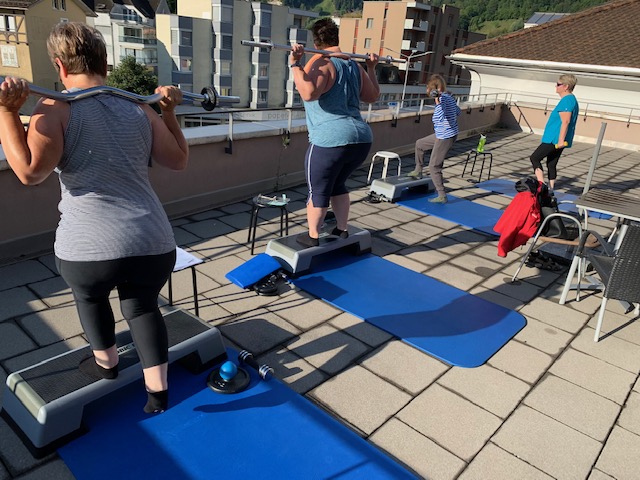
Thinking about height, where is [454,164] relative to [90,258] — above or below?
below

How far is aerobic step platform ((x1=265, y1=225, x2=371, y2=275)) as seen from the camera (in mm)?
3996

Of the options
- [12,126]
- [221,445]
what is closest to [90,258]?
[12,126]

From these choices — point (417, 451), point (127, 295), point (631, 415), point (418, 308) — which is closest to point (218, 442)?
point (127, 295)

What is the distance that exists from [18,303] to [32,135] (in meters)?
2.24

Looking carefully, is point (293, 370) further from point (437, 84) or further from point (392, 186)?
point (437, 84)

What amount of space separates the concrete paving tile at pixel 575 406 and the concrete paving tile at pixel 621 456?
0.05m

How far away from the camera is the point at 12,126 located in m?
1.55

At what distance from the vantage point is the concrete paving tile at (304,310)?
3.40m

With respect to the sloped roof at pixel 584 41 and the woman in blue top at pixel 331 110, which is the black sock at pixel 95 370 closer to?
the woman in blue top at pixel 331 110

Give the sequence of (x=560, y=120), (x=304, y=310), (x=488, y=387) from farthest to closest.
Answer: (x=560, y=120) → (x=304, y=310) → (x=488, y=387)

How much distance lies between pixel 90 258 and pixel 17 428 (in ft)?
3.65

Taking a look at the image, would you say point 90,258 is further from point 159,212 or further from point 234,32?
point 234,32

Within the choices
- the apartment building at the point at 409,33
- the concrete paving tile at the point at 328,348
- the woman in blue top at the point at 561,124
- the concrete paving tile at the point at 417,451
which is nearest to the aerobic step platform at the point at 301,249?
the concrete paving tile at the point at 328,348

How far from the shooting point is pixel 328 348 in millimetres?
3109
